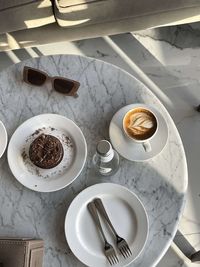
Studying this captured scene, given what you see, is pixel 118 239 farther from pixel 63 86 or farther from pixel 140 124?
pixel 63 86

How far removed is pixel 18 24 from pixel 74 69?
0.38 m

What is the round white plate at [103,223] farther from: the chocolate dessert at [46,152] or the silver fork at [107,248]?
the chocolate dessert at [46,152]

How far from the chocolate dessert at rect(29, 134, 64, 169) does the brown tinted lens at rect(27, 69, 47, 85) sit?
176mm

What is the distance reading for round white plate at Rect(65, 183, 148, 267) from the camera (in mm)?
1065

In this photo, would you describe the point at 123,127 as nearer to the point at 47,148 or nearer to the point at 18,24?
the point at 47,148

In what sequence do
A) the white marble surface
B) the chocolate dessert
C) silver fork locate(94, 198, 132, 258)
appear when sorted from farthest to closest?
the white marble surface
the chocolate dessert
silver fork locate(94, 198, 132, 258)

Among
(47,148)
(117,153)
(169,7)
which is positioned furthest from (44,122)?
(169,7)

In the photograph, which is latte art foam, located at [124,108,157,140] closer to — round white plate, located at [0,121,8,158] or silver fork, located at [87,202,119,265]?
silver fork, located at [87,202,119,265]

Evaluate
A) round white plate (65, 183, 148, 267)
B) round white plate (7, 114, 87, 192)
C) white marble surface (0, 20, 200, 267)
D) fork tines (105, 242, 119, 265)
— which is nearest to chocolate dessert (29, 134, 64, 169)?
round white plate (7, 114, 87, 192)

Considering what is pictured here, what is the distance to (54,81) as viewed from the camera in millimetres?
1223

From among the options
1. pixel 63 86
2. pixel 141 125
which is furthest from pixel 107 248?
pixel 63 86

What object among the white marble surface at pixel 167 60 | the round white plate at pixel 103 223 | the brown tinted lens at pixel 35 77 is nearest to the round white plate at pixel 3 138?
the brown tinted lens at pixel 35 77

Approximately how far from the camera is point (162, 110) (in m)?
1.18

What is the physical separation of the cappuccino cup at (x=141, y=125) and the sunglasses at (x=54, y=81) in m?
0.19
